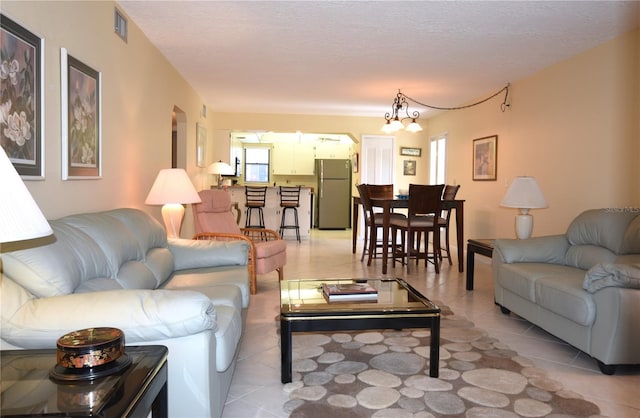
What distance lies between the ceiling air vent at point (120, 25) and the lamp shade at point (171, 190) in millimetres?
1087

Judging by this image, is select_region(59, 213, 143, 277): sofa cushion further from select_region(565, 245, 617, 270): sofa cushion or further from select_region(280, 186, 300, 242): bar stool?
select_region(280, 186, 300, 242): bar stool

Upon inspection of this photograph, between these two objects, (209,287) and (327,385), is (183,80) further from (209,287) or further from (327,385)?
(327,385)

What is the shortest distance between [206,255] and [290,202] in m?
5.33

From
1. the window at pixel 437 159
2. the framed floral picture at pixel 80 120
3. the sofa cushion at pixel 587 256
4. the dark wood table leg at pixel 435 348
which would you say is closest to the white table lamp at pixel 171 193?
the framed floral picture at pixel 80 120

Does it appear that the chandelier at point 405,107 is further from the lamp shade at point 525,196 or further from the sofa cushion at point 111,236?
the sofa cushion at point 111,236

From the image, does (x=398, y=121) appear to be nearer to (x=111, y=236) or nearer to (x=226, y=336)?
(x=111, y=236)

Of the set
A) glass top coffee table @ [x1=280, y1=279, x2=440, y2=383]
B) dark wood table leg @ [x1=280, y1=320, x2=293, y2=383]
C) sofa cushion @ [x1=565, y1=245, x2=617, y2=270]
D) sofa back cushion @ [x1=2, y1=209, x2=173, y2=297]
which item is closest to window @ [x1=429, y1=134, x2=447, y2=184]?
sofa cushion @ [x1=565, y1=245, x2=617, y2=270]

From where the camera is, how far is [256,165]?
11844 millimetres

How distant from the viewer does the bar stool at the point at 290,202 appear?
28.5ft

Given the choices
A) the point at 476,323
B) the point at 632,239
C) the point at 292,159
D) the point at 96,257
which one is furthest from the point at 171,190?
the point at 292,159

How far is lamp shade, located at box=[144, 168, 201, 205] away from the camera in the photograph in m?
3.74

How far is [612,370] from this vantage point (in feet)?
8.64

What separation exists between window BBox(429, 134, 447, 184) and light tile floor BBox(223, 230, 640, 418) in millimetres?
3015

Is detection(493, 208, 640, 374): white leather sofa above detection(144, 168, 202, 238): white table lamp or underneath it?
underneath
